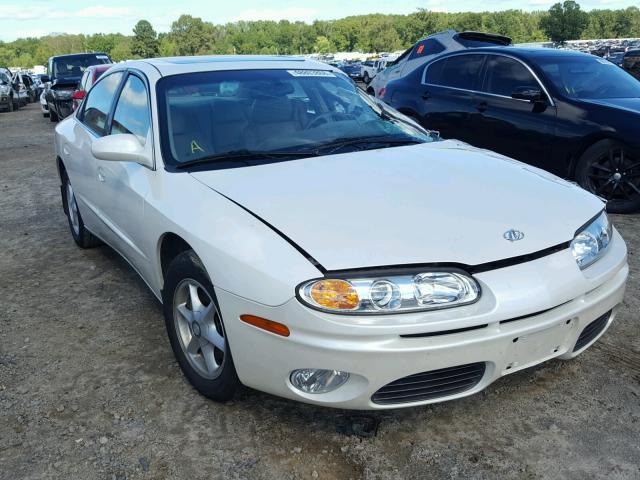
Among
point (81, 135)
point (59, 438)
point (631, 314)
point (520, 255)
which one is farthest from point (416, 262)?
point (81, 135)

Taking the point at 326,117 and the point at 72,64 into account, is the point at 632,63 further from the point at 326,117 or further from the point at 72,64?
the point at 326,117

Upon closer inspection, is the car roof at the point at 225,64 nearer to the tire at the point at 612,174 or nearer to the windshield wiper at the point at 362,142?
the windshield wiper at the point at 362,142

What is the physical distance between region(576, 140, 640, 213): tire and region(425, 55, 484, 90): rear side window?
155 cm

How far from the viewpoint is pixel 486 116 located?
6.30 m

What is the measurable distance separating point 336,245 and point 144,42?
410ft

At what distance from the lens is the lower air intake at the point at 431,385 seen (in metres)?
2.19

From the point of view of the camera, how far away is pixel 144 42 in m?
117

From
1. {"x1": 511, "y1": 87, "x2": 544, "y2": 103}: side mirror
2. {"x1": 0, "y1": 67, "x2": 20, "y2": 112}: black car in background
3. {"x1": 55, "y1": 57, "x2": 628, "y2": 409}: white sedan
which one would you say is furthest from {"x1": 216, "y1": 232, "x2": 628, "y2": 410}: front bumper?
{"x1": 0, "y1": 67, "x2": 20, "y2": 112}: black car in background

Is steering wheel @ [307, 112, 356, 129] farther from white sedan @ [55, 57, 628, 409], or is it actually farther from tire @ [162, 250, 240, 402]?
tire @ [162, 250, 240, 402]

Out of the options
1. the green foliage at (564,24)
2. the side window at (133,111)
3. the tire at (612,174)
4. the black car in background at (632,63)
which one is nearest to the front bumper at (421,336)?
the side window at (133,111)

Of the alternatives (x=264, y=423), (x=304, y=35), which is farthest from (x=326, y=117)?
(x=304, y=35)

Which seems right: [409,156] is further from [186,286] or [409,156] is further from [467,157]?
[186,286]

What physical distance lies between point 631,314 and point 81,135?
3.69 meters

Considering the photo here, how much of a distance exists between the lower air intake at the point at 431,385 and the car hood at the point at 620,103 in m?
4.17
